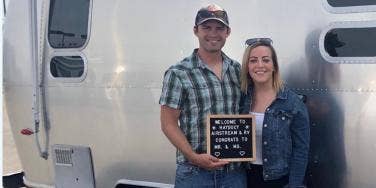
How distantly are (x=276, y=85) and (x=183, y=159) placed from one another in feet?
2.17

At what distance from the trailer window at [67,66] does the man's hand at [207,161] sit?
1557 millimetres

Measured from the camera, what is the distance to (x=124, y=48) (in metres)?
3.84

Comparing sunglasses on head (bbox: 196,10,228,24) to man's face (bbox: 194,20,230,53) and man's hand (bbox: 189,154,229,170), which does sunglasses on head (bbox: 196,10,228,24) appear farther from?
man's hand (bbox: 189,154,229,170)

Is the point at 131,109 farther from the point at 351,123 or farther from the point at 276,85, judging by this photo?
the point at 351,123

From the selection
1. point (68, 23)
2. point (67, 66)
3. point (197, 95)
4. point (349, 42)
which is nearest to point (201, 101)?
point (197, 95)

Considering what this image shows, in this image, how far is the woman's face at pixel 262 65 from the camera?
9.54ft

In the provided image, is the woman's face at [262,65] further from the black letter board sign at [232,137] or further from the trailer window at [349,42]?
the trailer window at [349,42]

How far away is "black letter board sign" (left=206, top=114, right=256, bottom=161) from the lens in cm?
285

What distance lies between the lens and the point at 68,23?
4.25m

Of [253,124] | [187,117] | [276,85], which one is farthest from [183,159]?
[276,85]

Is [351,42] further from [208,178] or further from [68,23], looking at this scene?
[68,23]

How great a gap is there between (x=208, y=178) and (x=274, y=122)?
476 mm

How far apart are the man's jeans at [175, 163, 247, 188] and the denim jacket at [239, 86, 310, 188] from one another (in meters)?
0.17

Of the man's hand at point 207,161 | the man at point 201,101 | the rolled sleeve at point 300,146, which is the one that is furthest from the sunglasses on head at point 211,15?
the man's hand at point 207,161
